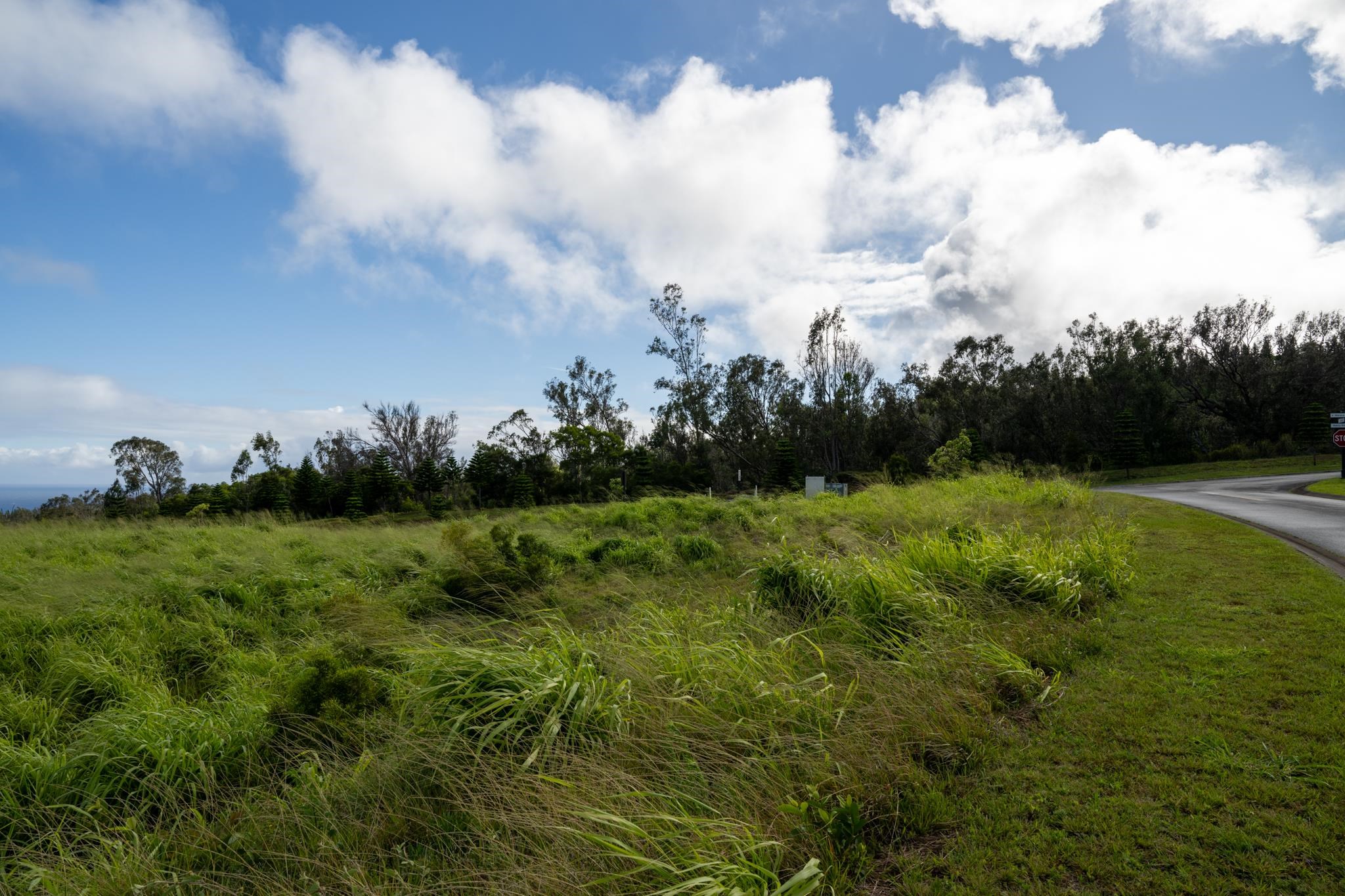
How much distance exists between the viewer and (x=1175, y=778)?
2773mm

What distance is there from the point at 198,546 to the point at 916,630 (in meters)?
11.5

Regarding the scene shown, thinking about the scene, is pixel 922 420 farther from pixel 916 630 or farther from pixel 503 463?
pixel 916 630

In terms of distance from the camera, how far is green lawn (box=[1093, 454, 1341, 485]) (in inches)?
1049

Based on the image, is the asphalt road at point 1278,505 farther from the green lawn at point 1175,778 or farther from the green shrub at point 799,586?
the green shrub at point 799,586

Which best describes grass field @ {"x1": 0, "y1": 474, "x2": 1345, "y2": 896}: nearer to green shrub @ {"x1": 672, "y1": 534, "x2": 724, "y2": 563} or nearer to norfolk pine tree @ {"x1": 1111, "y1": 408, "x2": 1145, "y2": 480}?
green shrub @ {"x1": 672, "y1": 534, "x2": 724, "y2": 563}

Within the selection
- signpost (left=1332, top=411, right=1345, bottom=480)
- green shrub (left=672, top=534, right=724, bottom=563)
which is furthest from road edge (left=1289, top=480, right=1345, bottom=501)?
green shrub (left=672, top=534, right=724, bottom=563)

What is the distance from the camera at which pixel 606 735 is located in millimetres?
3559

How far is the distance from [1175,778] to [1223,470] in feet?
116

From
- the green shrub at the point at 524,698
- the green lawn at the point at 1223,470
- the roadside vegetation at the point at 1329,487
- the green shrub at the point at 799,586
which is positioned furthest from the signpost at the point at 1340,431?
the green shrub at the point at 524,698

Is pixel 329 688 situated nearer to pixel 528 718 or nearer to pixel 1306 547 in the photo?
pixel 528 718

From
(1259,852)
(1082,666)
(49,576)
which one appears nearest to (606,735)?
(1259,852)

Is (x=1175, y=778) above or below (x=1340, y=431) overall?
below

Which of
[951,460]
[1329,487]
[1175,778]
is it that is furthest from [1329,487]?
[1175,778]

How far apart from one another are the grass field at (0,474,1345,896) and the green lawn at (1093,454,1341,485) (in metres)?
25.5
